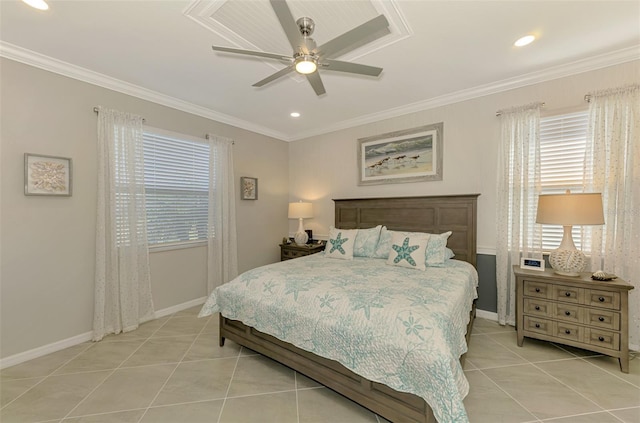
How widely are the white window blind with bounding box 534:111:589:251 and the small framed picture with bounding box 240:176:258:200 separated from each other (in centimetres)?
383

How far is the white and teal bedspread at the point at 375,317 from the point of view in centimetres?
143

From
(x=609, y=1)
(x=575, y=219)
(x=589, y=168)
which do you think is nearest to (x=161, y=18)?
(x=609, y=1)

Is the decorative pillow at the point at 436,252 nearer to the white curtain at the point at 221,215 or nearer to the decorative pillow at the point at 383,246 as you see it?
the decorative pillow at the point at 383,246

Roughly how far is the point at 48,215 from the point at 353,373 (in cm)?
309

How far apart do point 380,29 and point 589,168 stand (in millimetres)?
2600

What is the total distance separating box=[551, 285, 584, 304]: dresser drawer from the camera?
2.32 metres

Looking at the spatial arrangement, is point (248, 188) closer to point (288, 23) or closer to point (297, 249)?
point (297, 249)

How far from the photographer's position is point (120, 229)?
9.72 ft

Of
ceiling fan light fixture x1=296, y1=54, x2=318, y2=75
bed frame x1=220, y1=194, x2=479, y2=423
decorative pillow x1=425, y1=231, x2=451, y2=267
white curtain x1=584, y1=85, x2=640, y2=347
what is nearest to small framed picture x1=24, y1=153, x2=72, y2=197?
bed frame x1=220, y1=194, x2=479, y2=423

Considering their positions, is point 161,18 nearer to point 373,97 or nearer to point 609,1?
point 373,97

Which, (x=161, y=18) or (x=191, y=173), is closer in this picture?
(x=161, y=18)

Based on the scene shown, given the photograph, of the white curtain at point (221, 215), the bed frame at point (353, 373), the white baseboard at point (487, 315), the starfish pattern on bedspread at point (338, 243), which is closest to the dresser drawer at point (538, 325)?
the bed frame at point (353, 373)

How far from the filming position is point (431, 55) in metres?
2.49

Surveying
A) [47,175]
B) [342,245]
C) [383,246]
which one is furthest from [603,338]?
[47,175]
